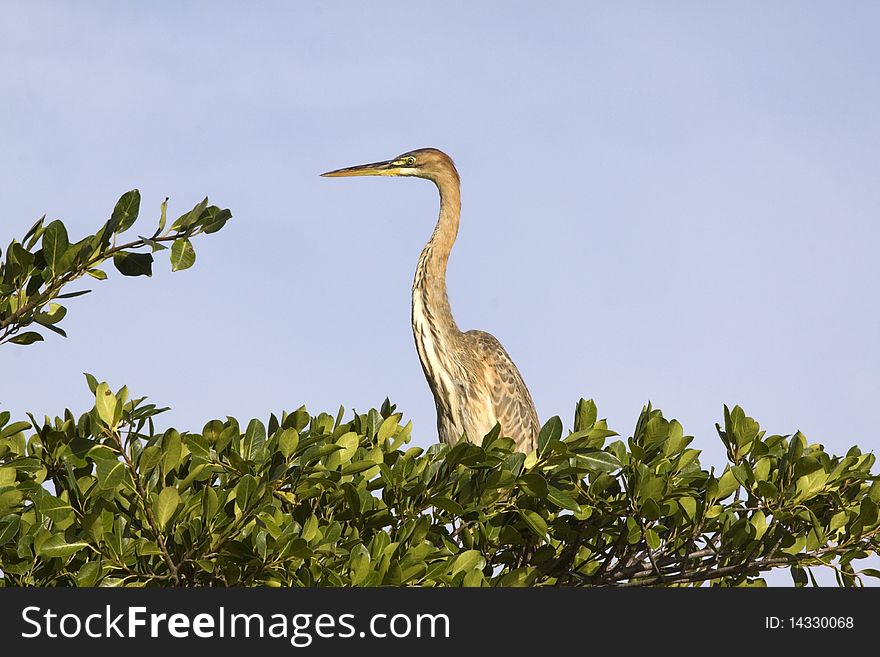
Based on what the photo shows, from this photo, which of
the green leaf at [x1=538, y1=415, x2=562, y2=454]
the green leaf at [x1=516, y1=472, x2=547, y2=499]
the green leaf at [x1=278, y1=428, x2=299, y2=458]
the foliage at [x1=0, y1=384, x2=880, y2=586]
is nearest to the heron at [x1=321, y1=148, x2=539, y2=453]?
the foliage at [x1=0, y1=384, x2=880, y2=586]

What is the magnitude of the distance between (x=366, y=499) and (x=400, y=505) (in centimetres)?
20

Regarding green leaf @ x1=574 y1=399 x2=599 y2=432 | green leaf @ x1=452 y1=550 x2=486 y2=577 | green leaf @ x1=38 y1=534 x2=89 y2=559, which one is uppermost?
green leaf @ x1=574 y1=399 x2=599 y2=432

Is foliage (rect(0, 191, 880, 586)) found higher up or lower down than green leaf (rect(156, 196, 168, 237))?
lower down

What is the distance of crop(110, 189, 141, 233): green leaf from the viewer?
4.27 m

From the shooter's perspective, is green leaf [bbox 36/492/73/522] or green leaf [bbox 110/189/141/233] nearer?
green leaf [bbox 36/492/73/522]

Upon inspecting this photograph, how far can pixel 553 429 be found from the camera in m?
4.62

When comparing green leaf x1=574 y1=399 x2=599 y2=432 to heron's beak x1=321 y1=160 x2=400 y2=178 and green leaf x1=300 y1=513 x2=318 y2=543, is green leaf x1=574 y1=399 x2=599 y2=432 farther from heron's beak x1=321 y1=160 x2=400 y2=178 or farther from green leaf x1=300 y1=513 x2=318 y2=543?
heron's beak x1=321 y1=160 x2=400 y2=178

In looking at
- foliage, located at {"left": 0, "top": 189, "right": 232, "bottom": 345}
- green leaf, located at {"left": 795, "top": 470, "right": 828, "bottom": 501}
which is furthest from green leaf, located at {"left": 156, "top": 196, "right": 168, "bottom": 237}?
green leaf, located at {"left": 795, "top": 470, "right": 828, "bottom": 501}

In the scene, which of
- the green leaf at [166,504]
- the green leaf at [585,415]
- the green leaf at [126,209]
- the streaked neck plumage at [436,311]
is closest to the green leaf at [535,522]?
the green leaf at [585,415]

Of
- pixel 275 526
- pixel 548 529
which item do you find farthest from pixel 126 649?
pixel 548 529

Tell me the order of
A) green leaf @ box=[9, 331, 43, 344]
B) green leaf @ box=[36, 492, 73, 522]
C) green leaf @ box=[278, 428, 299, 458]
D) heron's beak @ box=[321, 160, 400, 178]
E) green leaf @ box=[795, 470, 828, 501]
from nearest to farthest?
green leaf @ box=[36, 492, 73, 522], green leaf @ box=[278, 428, 299, 458], green leaf @ box=[9, 331, 43, 344], green leaf @ box=[795, 470, 828, 501], heron's beak @ box=[321, 160, 400, 178]

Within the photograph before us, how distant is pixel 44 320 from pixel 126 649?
140cm

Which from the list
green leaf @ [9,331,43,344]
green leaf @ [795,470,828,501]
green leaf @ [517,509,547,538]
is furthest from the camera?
green leaf @ [795,470,828,501]

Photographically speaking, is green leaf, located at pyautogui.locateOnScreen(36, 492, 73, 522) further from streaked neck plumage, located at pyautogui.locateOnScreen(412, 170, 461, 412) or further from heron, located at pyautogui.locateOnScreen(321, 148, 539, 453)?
streaked neck plumage, located at pyautogui.locateOnScreen(412, 170, 461, 412)
